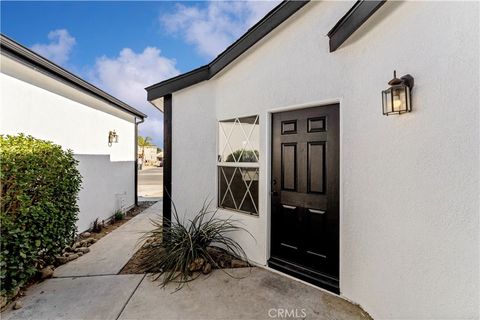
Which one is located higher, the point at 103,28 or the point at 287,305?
the point at 103,28

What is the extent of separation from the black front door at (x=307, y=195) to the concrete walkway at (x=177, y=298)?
0.93ft

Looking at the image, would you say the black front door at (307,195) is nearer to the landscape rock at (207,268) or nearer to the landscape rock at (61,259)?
the landscape rock at (207,268)

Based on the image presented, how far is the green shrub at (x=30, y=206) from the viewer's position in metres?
2.73

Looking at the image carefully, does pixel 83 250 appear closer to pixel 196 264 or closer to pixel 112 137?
pixel 196 264

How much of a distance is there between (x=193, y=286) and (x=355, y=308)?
2071 millimetres

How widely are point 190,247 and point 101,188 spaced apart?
3929 millimetres

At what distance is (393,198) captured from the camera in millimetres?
2346

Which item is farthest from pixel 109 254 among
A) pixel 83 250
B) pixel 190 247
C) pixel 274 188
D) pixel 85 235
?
pixel 274 188

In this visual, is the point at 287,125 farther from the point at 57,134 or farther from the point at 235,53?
the point at 57,134

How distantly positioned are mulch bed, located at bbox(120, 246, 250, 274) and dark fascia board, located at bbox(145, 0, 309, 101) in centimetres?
325

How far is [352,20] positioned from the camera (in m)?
2.59

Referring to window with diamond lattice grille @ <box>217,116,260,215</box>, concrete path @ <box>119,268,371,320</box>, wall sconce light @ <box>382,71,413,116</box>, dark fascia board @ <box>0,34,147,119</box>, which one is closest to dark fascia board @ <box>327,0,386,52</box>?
wall sconce light @ <box>382,71,413,116</box>

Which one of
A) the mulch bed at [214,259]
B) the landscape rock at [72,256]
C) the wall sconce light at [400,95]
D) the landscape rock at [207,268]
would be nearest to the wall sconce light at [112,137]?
the landscape rock at [72,256]

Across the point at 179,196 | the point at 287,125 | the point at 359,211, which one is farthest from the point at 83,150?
the point at 359,211
